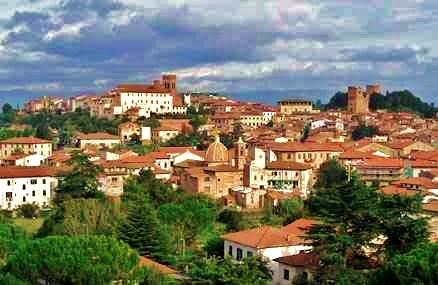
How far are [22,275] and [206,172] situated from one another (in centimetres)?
3450

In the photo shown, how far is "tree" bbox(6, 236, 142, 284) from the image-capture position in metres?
24.3

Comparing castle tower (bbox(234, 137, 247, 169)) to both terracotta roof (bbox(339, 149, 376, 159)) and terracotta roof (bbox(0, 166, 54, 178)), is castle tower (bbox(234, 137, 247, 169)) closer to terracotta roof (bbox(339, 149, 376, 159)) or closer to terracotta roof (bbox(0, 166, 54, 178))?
terracotta roof (bbox(339, 149, 376, 159))

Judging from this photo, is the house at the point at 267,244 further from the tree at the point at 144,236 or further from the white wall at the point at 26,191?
the white wall at the point at 26,191

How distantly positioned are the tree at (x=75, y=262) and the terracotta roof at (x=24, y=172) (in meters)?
31.8

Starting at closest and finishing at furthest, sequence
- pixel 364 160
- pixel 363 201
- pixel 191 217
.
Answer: pixel 363 201, pixel 191 217, pixel 364 160

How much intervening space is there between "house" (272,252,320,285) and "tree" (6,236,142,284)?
5.93 meters

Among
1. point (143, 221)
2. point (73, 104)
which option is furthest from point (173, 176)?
point (73, 104)

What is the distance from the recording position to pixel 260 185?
60.4 meters

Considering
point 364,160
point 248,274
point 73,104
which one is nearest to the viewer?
point 248,274

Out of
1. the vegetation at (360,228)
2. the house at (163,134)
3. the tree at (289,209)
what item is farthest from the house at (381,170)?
the vegetation at (360,228)

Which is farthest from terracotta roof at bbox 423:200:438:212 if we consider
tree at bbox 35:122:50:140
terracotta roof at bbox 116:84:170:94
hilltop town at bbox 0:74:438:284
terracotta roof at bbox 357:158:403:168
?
terracotta roof at bbox 116:84:170:94

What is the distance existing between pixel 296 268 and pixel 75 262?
27.1ft

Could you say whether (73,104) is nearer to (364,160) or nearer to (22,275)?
(364,160)

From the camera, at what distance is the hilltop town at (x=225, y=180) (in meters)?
26.6
